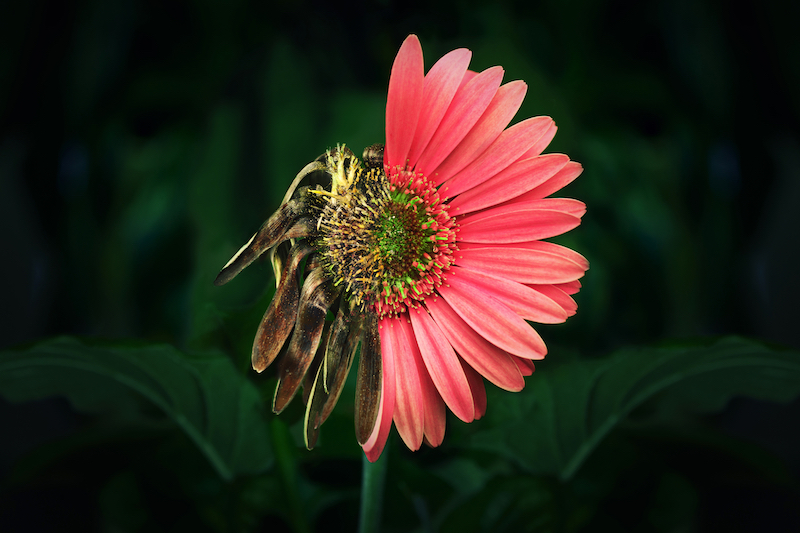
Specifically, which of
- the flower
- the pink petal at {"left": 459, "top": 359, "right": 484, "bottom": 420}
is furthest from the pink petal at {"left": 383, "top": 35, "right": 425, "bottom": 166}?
the pink petal at {"left": 459, "top": 359, "right": 484, "bottom": 420}

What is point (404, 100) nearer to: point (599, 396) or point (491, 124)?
point (491, 124)

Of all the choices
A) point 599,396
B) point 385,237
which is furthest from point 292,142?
point 599,396

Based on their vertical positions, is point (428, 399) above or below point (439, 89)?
below

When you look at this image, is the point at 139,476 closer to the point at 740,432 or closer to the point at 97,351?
the point at 97,351

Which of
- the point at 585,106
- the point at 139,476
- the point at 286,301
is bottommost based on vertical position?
the point at 139,476

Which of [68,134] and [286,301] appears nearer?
[286,301]

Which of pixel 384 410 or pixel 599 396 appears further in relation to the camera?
pixel 599 396

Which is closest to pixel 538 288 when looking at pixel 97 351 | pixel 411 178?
pixel 411 178

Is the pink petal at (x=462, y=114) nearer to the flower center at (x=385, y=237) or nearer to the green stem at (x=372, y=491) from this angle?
the flower center at (x=385, y=237)
